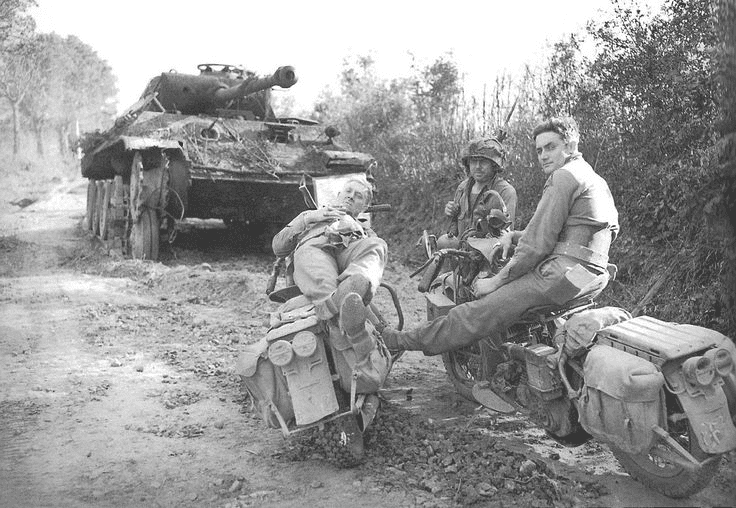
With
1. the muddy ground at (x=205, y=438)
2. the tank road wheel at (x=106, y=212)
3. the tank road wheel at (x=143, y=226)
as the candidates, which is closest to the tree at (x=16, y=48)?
the tank road wheel at (x=143, y=226)

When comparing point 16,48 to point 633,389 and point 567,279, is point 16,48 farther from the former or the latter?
point 633,389

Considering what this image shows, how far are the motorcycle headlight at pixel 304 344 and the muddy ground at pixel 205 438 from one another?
0.61 m

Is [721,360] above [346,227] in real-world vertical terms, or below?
below

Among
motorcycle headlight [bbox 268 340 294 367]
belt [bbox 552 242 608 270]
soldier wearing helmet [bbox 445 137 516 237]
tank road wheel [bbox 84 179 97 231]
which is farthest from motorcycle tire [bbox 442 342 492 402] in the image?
tank road wheel [bbox 84 179 97 231]

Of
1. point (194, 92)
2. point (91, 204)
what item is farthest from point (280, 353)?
→ point (91, 204)

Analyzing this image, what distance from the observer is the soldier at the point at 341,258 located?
3211 mm

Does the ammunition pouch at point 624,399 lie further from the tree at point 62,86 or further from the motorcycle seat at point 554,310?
the tree at point 62,86

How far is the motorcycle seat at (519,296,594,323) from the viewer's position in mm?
3607

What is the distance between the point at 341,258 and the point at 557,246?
1.18m

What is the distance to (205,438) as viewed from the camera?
149 inches

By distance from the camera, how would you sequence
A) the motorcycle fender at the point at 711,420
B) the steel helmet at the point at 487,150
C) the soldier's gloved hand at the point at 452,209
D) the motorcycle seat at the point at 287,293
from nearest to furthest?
1. the motorcycle fender at the point at 711,420
2. the motorcycle seat at the point at 287,293
3. the steel helmet at the point at 487,150
4. the soldier's gloved hand at the point at 452,209

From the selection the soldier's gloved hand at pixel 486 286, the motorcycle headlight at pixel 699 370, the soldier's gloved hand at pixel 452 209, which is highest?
the soldier's gloved hand at pixel 452 209

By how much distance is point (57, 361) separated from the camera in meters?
5.16

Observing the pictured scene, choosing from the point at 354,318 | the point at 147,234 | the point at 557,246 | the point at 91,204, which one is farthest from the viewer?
the point at 91,204
